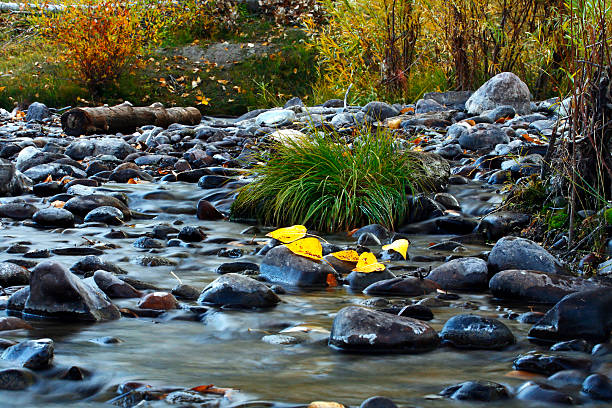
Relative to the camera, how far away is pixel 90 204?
4770 millimetres

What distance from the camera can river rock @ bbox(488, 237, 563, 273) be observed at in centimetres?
307

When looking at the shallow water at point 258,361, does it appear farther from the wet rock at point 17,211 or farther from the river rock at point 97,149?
the river rock at point 97,149

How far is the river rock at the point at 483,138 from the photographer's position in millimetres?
6582

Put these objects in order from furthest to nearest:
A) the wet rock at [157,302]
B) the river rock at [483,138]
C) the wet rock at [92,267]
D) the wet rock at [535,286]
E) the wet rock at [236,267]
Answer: the river rock at [483,138] → the wet rock at [236,267] → the wet rock at [92,267] → the wet rock at [535,286] → the wet rock at [157,302]

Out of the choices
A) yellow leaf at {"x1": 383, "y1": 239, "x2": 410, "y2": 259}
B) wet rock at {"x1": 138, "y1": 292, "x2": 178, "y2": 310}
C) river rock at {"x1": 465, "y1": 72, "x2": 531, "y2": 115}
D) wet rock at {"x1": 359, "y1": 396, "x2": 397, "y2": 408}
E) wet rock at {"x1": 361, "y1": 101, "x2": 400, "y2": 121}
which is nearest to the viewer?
wet rock at {"x1": 359, "y1": 396, "x2": 397, "y2": 408}

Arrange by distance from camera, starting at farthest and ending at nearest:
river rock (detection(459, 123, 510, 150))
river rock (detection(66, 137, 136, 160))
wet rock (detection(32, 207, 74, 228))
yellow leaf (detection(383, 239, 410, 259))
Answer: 1. river rock (detection(66, 137, 136, 160))
2. river rock (detection(459, 123, 510, 150))
3. wet rock (detection(32, 207, 74, 228))
4. yellow leaf (detection(383, 239, 410, 259))

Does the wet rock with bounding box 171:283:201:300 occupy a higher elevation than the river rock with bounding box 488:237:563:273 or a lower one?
higher

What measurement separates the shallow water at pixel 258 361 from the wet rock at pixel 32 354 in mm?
38

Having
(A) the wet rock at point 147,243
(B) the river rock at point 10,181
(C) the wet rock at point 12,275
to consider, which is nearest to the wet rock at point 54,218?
(A) the wet rock at point 147,243

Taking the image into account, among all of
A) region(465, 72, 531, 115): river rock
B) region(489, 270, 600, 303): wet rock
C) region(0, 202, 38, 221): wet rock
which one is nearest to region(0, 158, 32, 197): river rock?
region(0, 202, 38, 221): wet rock

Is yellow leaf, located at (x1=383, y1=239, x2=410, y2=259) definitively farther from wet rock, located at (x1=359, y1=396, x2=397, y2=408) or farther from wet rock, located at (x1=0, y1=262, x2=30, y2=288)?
wet rock, located at (x1=359, y1=396, x2=397, y2=408)

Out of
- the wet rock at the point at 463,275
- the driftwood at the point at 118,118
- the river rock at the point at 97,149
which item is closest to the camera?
the wet rock at the point at 463,275

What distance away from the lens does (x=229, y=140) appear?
8.05 metres

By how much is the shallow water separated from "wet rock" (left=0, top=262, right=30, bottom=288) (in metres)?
0.56
